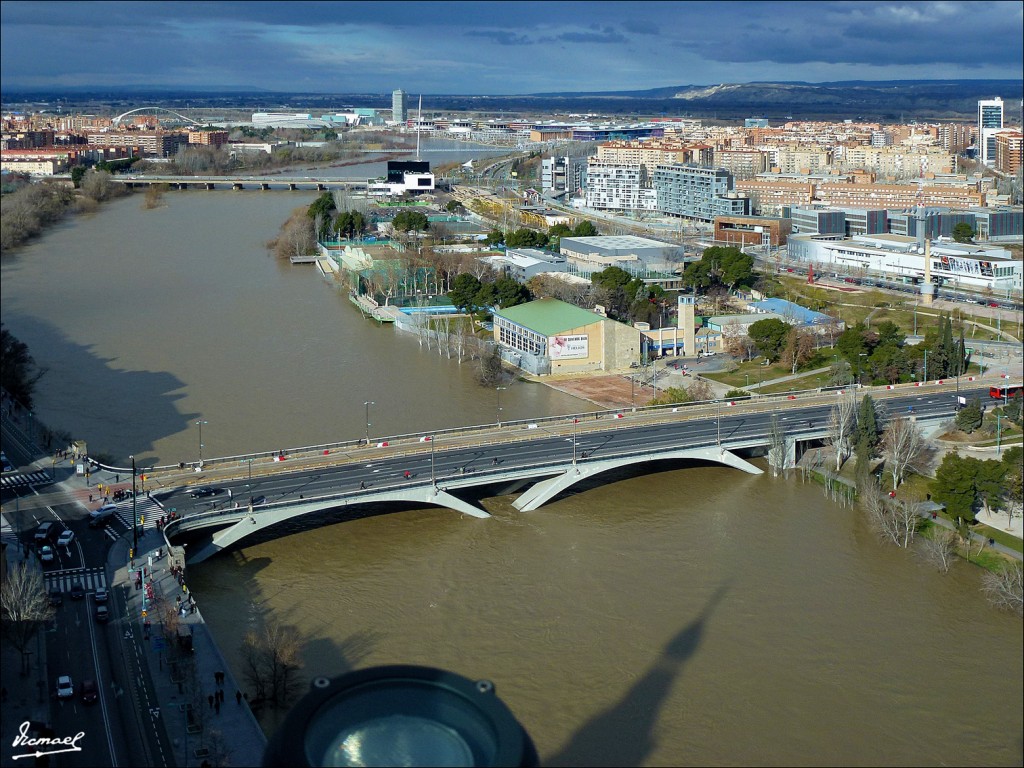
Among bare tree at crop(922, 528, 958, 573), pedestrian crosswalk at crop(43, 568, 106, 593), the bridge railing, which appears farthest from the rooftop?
pedestrian crosswalk at crop(43, 568, 106, 593)

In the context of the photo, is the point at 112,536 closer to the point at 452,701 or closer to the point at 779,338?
the point at 452,701

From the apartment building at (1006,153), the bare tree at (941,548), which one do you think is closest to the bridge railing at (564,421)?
the bare tree at (941,548)

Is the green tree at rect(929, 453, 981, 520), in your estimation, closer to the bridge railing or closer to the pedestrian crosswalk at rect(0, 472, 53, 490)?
the bridge railing

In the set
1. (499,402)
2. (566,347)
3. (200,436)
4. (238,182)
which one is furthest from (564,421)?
(238,182)

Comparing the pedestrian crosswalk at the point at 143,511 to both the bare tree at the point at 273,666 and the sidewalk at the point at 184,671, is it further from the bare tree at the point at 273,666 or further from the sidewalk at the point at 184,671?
the bare tree at the point at 273,666

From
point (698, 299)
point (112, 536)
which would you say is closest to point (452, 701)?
point (112, 536)
